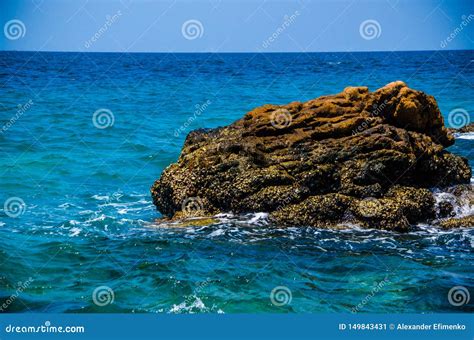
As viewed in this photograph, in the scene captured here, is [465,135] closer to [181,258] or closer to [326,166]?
[326,166]

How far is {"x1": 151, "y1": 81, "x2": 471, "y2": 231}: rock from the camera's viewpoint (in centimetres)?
1391

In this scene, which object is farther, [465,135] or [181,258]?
[465,135]

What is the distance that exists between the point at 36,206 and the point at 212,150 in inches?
216

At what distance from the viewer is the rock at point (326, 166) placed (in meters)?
13.9

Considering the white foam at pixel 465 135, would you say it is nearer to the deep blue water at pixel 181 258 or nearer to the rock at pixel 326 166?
the rock at pixel 326 166

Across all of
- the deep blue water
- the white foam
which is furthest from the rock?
the white foam

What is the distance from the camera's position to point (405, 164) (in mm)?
14602

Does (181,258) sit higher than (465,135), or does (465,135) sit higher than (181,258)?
(465,135)

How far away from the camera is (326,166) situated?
1424cm

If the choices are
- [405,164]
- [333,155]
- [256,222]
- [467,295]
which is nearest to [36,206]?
[256,222]

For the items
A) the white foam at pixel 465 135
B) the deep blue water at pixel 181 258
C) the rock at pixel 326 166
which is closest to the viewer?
the deep blue water at pixel 181 258

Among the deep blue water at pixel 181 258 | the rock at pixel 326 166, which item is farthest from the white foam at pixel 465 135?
the deep blue water at pixel 181 258

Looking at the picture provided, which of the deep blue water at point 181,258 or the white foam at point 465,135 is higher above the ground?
the white foam at point 465,135

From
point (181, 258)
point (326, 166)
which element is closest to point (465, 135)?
point (326, 166)
